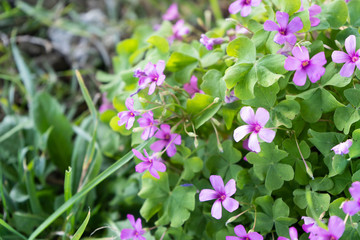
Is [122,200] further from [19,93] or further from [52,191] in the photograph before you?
[19,93]

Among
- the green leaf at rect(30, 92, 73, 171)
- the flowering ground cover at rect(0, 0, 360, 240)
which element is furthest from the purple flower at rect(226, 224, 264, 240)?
the green leaf at rect(30, 92, 73, 171)

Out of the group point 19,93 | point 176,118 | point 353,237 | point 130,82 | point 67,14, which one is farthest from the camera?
point 67,14

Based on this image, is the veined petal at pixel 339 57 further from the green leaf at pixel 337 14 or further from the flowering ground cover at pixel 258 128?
the green leaf at pixel 337 14

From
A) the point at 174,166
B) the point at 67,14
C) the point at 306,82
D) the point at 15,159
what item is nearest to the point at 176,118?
the point at 174,166

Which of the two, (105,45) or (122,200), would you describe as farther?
(105,45)

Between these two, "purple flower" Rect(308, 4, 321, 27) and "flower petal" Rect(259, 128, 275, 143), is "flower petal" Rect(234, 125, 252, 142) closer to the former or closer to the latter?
"flower petal" Rect(259, 128, 275, 143)

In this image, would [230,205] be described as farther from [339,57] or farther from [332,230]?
[339,57]

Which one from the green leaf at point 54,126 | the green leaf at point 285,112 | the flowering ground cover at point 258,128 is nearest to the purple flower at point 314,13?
the flowering ground cover at point 258,128
